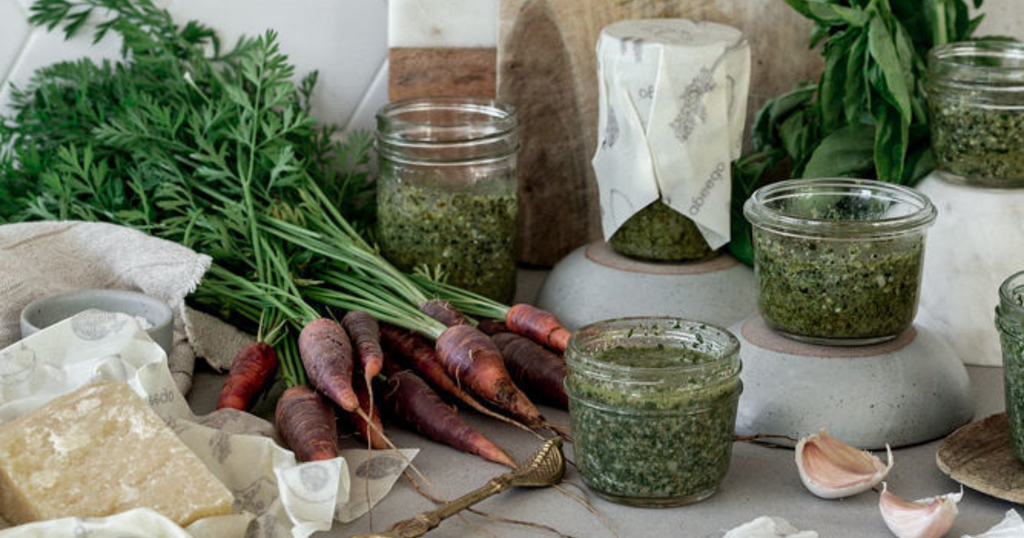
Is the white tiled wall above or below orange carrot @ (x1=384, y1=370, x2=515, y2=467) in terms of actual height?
above

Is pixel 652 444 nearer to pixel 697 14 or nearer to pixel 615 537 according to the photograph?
pixel 615 537

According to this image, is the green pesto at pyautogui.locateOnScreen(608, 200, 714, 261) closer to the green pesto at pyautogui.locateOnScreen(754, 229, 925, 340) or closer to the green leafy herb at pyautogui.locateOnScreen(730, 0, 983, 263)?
the green leafy herb at pyautogui.locateOnScreen(730, 0, 983, 263)

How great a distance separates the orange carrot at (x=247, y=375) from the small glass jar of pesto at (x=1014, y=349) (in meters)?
0.65

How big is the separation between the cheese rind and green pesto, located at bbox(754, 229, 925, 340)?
1.67 feet

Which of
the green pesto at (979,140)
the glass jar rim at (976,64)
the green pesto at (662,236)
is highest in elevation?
the glass jar rim at (976,64)

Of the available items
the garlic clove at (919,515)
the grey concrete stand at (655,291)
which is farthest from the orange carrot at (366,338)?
the garlic clove at (919,515)

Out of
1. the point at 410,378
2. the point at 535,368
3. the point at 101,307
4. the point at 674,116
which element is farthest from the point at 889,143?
the point at 101,307

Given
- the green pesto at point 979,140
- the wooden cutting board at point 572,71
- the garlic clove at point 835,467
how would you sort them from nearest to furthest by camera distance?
the garlic clove at point 835,467 < the green pesto at point 979,140 < the wooden cutting board at point 572,71

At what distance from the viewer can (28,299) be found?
126 cm

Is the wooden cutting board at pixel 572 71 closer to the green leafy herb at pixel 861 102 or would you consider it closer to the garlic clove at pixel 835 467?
the green leafy herb at pixel 861 102

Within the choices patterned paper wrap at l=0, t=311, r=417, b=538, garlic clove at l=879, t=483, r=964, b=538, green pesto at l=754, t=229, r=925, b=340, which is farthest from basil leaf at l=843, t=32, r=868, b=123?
patterned paper wrap at l=0, t=311, r=417, b=538

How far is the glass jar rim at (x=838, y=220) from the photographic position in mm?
1091

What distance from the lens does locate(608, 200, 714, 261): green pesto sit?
53.6 inches

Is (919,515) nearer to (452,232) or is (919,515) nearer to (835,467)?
(835,467)
